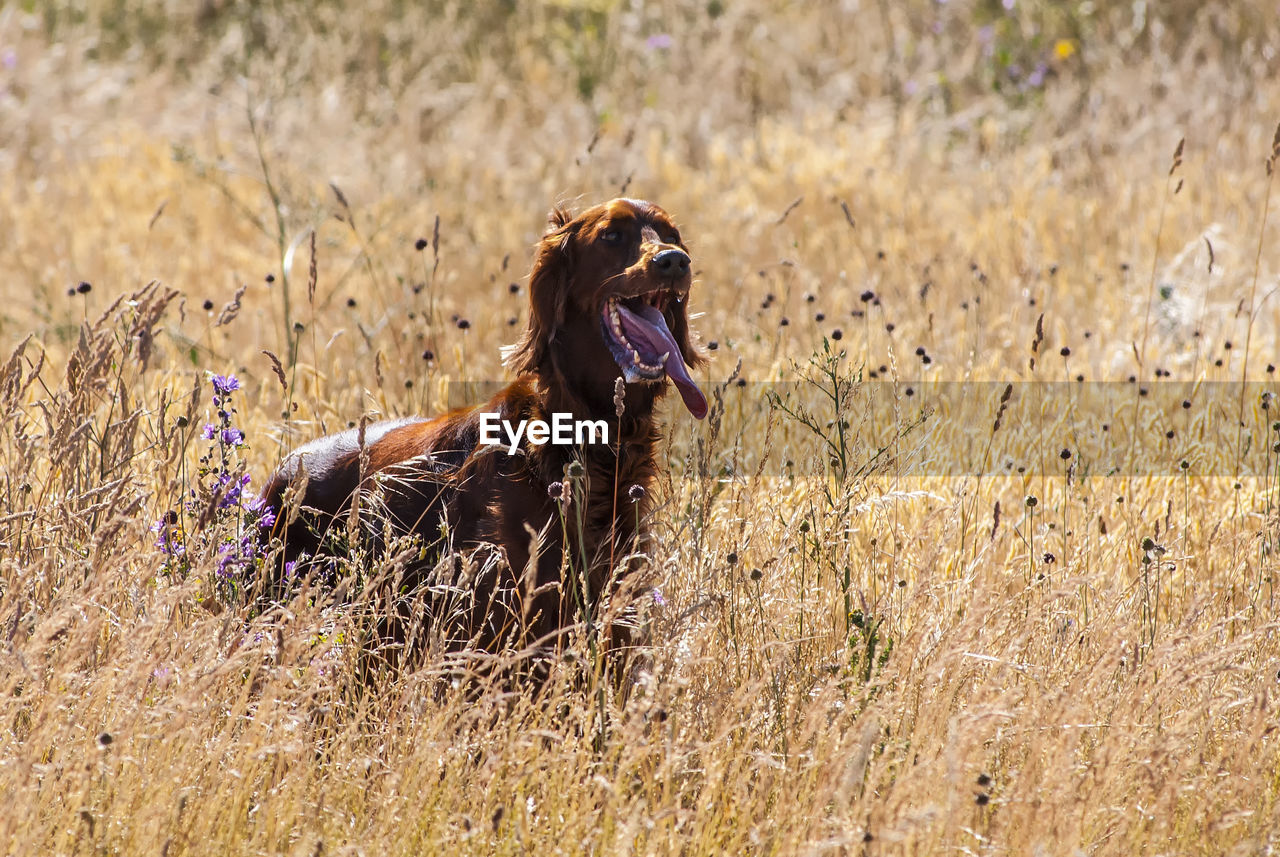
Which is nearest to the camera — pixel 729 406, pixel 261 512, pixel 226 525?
pixel 226 525

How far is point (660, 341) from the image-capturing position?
10.2ft

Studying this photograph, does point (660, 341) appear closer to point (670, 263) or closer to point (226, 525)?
point (670, 263)

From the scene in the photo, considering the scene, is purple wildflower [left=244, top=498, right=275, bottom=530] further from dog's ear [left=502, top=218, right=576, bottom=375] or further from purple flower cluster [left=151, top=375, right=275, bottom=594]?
dog's ear [left=502, top=218, right=576, bottom=375]

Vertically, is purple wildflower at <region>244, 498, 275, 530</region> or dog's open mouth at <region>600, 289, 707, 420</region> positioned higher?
dog's open mouth at <region>600, 289, 707, 420</region>

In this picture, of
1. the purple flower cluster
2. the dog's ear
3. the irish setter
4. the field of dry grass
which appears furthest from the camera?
the dog's ear

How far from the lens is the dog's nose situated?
9.73 ft

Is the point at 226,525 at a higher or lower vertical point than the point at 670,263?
lower

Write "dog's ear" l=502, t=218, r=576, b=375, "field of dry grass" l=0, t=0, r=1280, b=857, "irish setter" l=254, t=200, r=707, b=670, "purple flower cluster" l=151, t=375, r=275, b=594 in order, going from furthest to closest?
"dog's ear" l=502, t=218, r=576, b=375
"irish setter" l=254, t=200, r=707, b=670
"purple flower cluster" l=151, t=375, r=275, b=594
"field of dry grass" l=0, t=0, r=1280, b=857

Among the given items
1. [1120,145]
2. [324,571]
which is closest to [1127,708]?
[324,571]

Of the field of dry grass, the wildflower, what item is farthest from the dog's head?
the wildflower

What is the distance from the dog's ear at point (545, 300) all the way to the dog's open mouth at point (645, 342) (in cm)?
14

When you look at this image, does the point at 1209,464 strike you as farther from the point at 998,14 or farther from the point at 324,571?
the point at 998,14

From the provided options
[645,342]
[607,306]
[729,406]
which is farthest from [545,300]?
[729,406]

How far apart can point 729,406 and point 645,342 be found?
169cm
